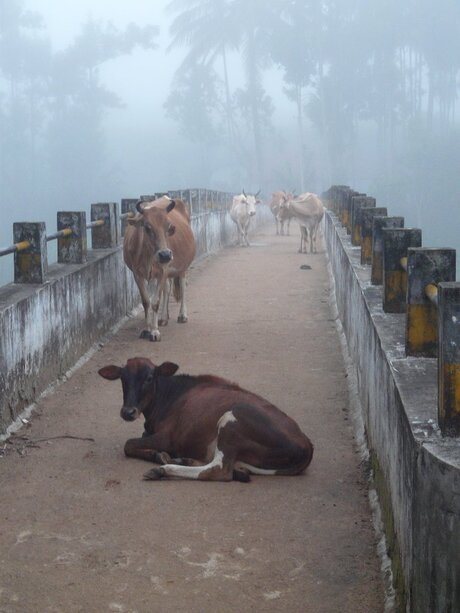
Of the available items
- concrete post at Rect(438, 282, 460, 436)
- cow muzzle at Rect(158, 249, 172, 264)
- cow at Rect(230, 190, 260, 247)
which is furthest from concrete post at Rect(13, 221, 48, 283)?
cow at Rect(230, 190, 260, 247)

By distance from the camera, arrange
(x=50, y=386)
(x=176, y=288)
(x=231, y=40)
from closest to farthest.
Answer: (x=50, y=386) < (x=176, y=288) < (x=231, y=40)

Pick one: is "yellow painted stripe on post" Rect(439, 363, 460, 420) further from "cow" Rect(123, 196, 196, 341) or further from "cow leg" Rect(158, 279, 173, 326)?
"cow leg" Rect(158, 279, 173, 326)

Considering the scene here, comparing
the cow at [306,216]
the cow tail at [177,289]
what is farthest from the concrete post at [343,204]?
the cow tail at [177,289]

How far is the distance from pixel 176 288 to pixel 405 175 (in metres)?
60.9

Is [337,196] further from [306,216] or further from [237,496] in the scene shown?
[237,496]

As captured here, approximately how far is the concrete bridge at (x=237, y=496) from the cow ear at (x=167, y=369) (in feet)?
1.92

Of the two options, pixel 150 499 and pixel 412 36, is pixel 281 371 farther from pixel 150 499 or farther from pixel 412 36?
pixel 412 36

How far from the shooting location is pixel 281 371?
9.09m

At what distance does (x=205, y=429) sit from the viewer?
19.3 ft

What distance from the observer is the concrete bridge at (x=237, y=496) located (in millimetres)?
4059

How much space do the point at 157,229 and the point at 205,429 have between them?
4820 mm

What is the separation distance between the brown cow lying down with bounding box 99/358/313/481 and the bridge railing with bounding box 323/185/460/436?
1004 millimetres

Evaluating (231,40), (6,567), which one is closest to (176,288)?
(6,567)

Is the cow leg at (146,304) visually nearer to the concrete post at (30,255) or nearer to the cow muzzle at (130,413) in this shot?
the concrete post at (30,255)
